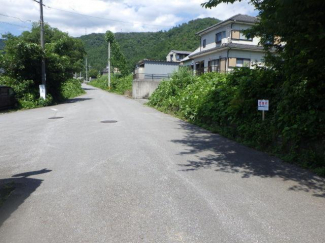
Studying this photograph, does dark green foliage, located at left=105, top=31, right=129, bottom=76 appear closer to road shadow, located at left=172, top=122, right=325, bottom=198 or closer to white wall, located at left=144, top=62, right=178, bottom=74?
white wall, located at left=144, top=62, right=178, bottom=74

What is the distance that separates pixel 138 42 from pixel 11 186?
69992 millimetres

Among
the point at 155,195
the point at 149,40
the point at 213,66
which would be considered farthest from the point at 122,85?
the point at 155,195

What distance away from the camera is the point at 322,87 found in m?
5.84

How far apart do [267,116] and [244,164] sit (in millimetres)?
2287

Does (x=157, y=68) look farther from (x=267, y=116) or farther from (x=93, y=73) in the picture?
(x=93, y=73)

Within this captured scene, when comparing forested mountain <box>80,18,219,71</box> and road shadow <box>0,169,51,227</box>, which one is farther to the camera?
forested mountain <box>80,18,219,71</box>

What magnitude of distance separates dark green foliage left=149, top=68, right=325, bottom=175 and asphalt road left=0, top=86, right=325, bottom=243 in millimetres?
600

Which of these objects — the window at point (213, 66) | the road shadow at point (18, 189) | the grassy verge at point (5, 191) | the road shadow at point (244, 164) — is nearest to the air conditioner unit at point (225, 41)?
the window at point (213, 66)

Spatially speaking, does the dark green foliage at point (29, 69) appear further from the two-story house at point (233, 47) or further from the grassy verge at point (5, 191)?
the grassy verge at point (5, 191)

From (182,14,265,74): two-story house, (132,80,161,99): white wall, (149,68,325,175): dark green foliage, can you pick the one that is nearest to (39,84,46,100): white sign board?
(132,80,161,99): white wall

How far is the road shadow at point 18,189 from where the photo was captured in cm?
359

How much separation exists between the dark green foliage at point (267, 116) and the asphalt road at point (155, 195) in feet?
1.97

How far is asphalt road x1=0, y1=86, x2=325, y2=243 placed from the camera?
9.99ft

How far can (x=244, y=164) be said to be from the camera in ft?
18.7
